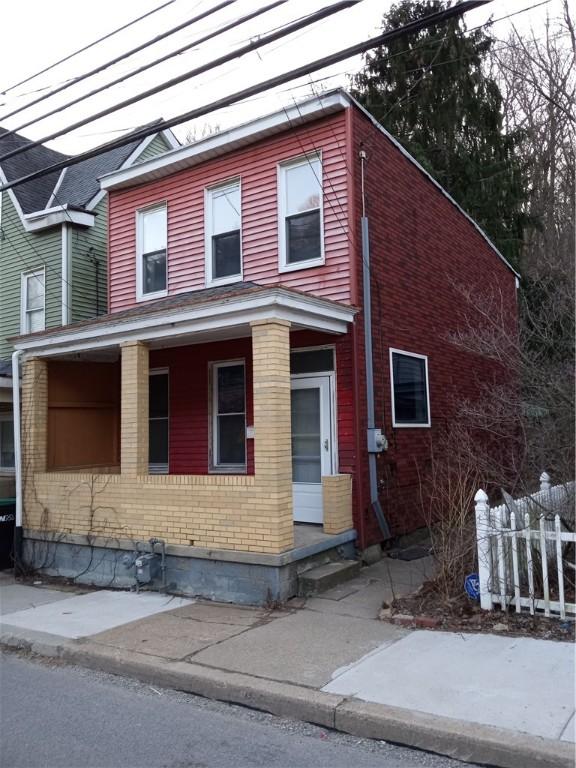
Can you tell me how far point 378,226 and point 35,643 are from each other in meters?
6.97

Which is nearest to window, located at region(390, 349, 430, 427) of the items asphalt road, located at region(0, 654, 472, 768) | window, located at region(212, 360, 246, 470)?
window, located at region(212, 360, 246, 470)

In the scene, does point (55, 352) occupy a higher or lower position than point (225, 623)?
higher

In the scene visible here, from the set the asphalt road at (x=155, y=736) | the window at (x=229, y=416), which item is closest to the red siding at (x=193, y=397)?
the window at (x=229, y=416)

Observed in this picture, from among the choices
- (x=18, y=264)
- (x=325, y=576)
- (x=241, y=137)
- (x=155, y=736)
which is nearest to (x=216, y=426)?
(x=325, y=576)

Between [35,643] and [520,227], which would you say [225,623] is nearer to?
[35,643]

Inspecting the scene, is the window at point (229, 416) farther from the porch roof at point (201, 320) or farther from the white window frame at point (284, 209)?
the white window frame at point (284, 209)

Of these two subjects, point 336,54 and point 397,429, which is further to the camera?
point 397,429

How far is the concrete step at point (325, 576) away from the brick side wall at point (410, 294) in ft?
2.71

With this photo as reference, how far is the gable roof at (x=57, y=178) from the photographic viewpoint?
15.5 meters

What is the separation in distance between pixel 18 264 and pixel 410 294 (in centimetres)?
943

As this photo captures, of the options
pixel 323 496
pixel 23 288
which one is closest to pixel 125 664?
pixel 323 496

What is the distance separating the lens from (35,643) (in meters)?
6.32

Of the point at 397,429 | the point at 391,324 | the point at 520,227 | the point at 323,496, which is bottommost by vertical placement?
the point at 323,496

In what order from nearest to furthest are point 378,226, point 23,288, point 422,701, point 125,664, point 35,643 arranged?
point 422,701, point 125,664, point 35,643, point 378,226, point 23,288
